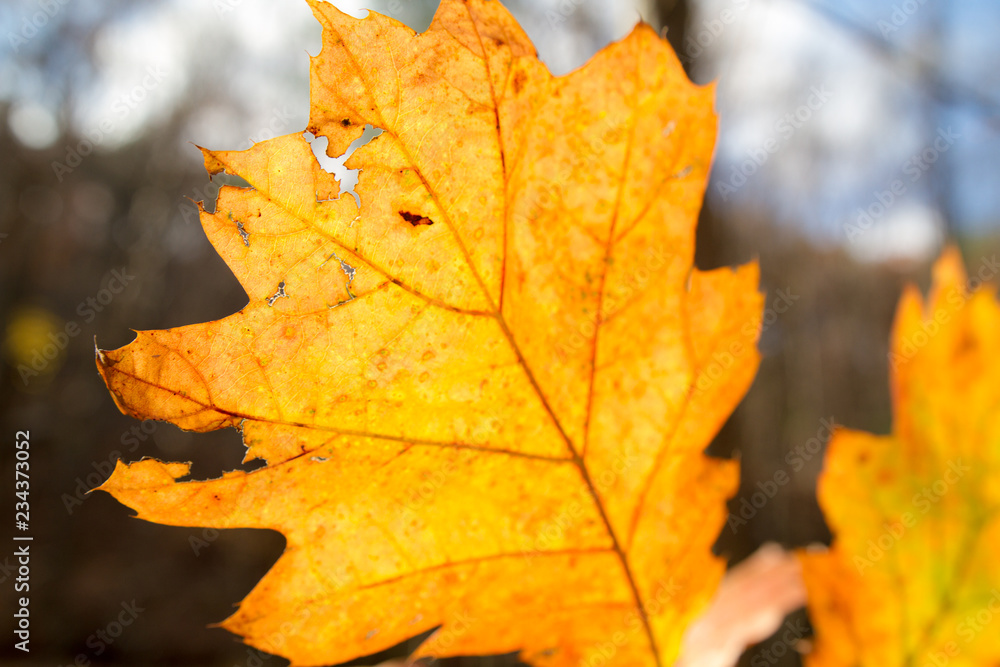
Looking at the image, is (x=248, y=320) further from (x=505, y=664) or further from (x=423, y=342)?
(x=505, y=664)

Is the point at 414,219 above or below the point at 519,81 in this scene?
below

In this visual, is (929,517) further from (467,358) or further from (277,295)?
(277,295)

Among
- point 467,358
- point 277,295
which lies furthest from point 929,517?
point 277,295

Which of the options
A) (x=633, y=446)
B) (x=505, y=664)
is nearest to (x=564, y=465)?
(x=633, y=446)

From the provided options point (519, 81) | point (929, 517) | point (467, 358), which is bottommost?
point (929, 517)

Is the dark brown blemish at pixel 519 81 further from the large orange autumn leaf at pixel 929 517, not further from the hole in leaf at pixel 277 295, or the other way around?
the large orange autumn leaf at pixel 929 517

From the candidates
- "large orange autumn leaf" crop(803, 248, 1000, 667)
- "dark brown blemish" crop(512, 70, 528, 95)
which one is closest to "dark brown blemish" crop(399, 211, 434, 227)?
"dark brown blemish" crop(512, 70, 528, 95)

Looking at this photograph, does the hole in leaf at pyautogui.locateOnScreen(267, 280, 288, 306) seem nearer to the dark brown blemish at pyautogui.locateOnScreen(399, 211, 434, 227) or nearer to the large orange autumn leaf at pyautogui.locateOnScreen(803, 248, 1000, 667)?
the dark brown blemish at pyautogui.locateOnScreen(399, 211, 434, 227)
